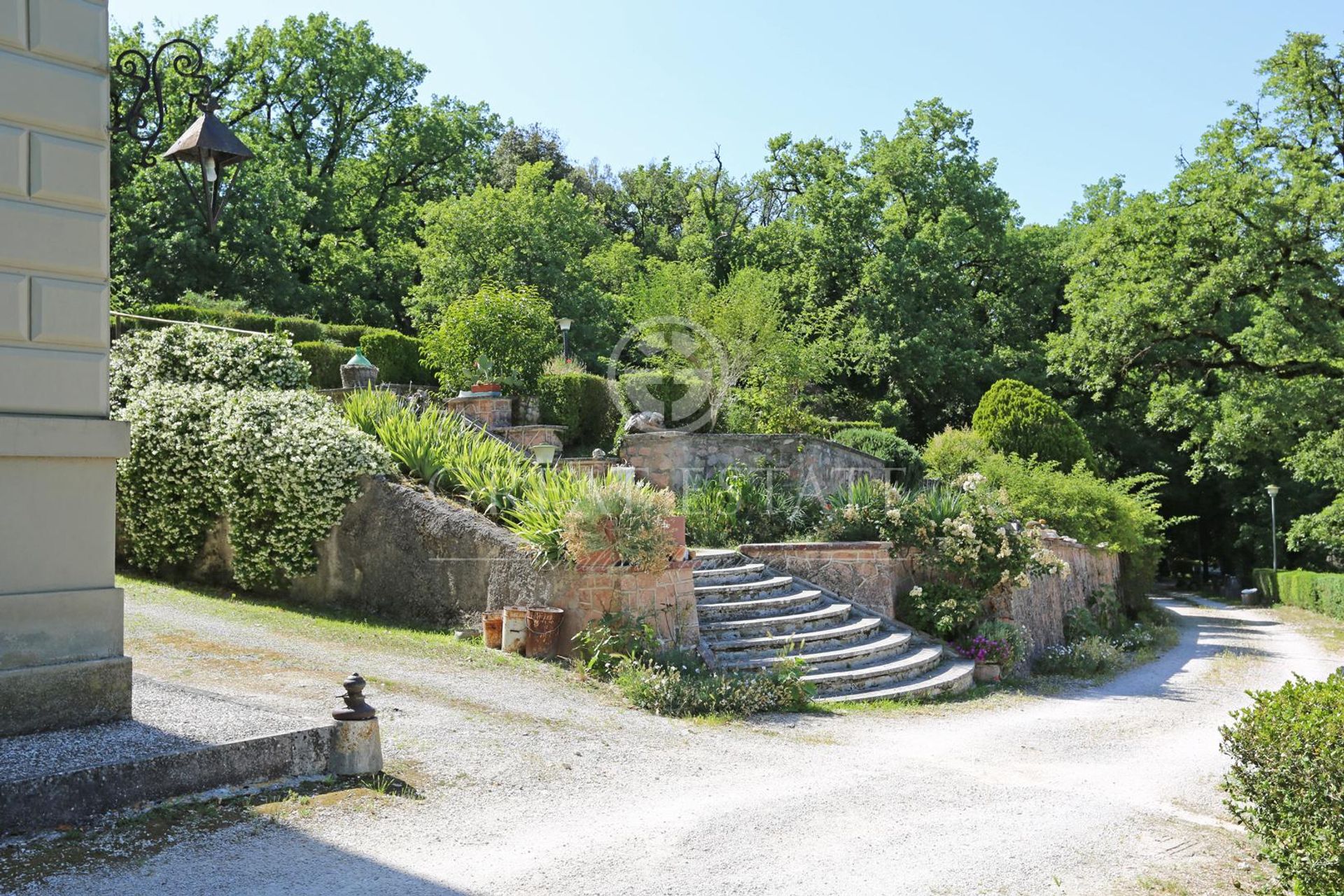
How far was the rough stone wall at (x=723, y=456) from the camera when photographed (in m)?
14.2

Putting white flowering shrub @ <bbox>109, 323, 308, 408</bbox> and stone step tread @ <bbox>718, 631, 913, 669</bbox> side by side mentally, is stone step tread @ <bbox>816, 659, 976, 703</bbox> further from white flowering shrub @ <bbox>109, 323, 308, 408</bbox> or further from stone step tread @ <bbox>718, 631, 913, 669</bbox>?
white flowering shrub @ <bbox>109, 323, 308, 408</bbox>

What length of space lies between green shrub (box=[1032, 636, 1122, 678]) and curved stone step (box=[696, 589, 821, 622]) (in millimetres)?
3139

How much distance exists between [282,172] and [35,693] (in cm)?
2731

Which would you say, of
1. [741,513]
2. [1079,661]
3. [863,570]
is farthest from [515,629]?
[1079,661]

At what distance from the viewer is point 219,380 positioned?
1329 centimetres

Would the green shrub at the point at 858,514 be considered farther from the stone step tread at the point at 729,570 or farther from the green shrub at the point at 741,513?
the stone step tread at the point at 729,570

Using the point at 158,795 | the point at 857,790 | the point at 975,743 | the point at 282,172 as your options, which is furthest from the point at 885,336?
the point at 158,795

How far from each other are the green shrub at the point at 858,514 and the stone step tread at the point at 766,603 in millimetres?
1086

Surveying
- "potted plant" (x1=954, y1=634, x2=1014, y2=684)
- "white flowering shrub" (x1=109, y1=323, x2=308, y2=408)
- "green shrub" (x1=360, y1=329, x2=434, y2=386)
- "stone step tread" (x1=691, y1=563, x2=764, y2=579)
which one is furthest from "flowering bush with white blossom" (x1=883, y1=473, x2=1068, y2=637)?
"green shrub" (x1=360, y1=329, x2=434, y2=386)

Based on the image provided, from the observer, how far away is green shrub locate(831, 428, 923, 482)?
18797 mm

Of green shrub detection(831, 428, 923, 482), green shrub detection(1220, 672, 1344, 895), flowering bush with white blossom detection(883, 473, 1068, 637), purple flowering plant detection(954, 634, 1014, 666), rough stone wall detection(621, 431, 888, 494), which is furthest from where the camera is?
green shrub detection(831, 428, 923, 482)

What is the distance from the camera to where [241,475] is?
452 inches

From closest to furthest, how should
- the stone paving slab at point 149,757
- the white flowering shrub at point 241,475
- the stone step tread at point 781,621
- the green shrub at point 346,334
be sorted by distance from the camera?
the stone paving slab at point 149,757 < the stone step tread at point 781,621 < the white flowering shrub at point 241,475 < the green shrub at point 346,334

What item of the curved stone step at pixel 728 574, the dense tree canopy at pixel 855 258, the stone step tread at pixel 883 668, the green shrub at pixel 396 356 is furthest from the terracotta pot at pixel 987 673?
the green shrub at pixel 396 356
